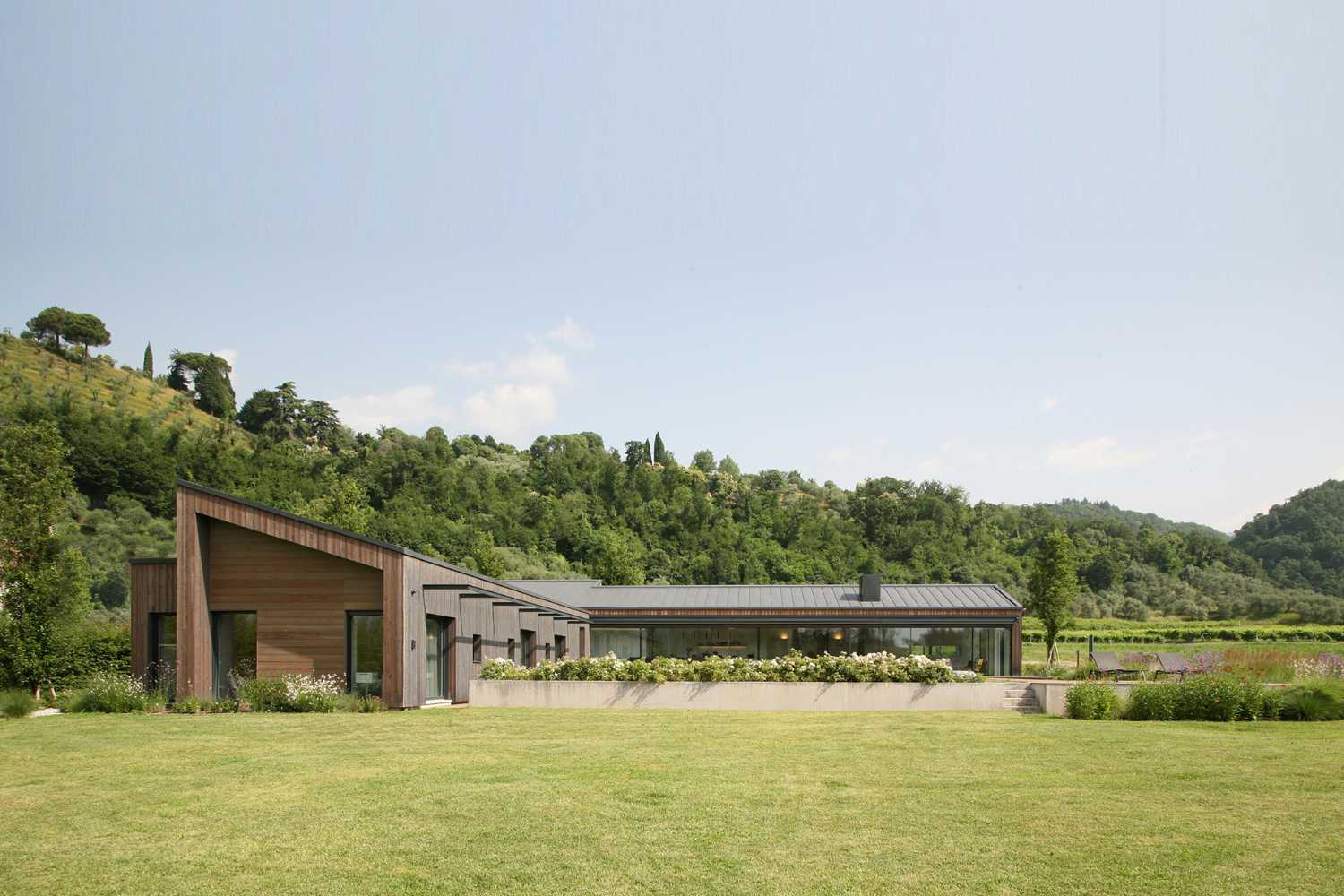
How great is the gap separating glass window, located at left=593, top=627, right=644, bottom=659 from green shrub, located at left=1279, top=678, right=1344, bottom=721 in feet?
81.9

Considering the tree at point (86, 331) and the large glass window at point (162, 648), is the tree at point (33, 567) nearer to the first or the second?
the large glass window at point (162, 648)

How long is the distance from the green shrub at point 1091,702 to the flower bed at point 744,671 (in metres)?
4.09

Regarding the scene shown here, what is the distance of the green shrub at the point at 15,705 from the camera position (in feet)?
65.9

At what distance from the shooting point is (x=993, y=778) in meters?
12.1

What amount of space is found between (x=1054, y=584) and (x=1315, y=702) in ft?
96.0

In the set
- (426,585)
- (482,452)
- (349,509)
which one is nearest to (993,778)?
(426,585)

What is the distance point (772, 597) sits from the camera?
1657 inches

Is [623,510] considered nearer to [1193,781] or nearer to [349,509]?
[349,509]

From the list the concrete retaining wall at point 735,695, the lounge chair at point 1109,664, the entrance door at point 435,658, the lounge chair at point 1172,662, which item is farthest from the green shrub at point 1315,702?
the entrance door at point 435,658

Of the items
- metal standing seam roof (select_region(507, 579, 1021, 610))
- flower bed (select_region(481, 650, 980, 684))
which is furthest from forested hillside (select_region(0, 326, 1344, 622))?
flower bed (select_region(481, 650, 980, 684))

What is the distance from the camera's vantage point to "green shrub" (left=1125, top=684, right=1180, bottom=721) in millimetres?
19000

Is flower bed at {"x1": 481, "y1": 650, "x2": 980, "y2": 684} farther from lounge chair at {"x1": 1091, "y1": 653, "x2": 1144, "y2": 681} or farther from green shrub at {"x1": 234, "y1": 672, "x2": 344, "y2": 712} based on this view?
lounge chair at {"x1": 1091, "y1": 653, "x2": 1144, "y2": 681}

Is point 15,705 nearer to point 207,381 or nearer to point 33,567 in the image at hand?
point 33,567

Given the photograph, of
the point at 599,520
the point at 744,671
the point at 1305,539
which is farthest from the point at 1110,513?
the point at 744,671
